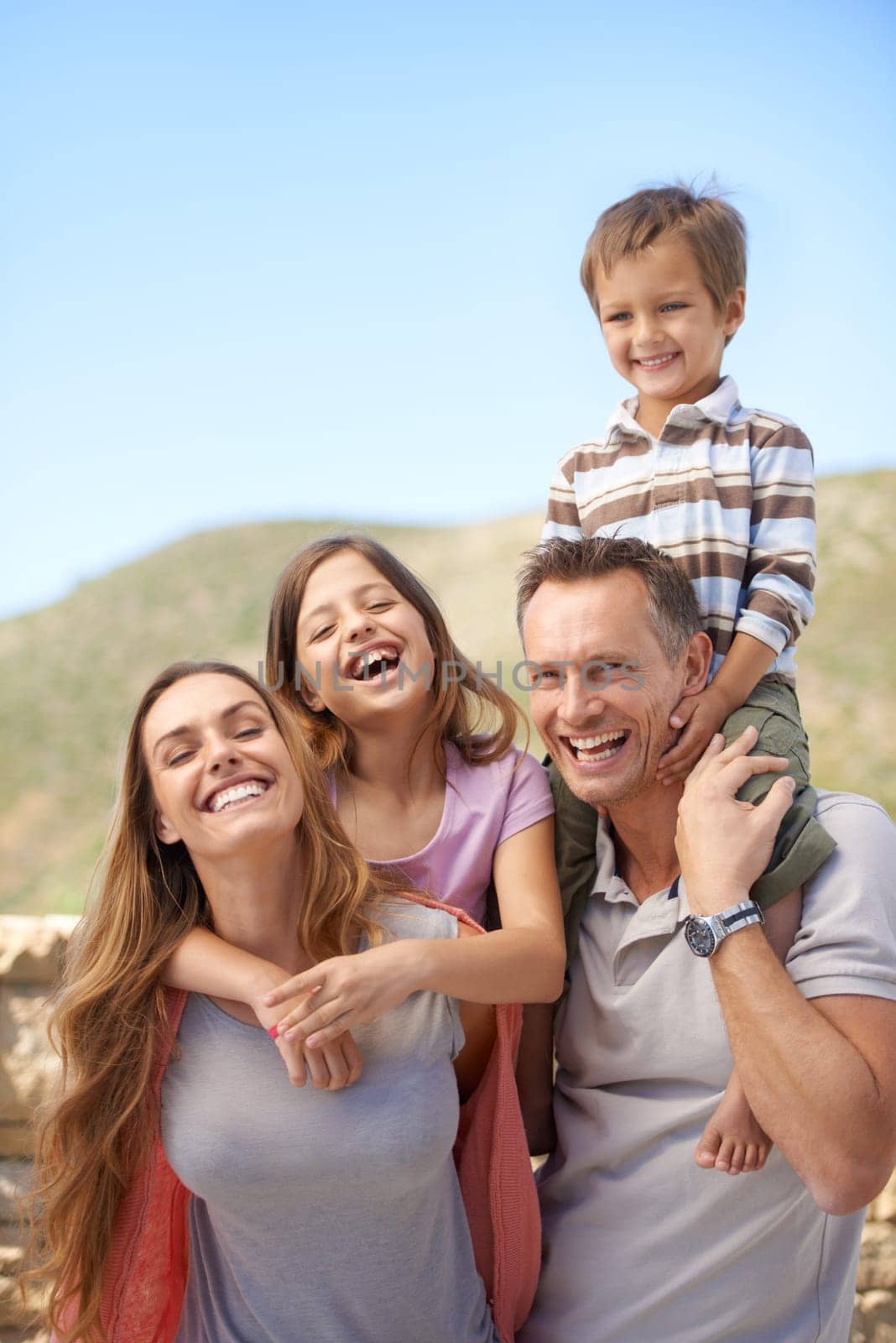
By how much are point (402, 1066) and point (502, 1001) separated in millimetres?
201

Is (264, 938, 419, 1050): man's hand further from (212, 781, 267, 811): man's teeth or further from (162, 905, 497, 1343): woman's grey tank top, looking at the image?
(212, 781, 267, 811): man's teeth

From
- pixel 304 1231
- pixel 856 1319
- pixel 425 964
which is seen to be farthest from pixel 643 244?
pixel 856 1319

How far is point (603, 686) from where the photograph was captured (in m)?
2.35

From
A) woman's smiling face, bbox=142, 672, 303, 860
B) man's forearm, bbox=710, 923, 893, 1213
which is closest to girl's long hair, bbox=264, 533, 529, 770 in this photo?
woman's smiling face, bbox=142, 672, 303, 860

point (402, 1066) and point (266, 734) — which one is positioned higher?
point (266, 734)

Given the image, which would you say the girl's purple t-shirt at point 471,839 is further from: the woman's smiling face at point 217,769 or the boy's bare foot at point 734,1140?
the boy's bare foot at point 734,1140

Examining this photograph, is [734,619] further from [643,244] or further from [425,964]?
[425,964]

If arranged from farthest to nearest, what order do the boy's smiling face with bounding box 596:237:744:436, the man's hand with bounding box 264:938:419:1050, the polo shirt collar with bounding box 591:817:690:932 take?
the boy's smiling face with bounding box 596:237:744:436
the polo shirt collar with bounding box 591:817:690:932
the man's hand with bounding box 264:938:419:1050

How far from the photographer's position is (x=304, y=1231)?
2051 millimetres

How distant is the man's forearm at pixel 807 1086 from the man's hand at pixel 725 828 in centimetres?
12

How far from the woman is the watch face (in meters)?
0.38

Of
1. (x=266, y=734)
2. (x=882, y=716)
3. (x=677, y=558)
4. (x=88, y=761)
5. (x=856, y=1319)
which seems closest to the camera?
(x=266, y=734)

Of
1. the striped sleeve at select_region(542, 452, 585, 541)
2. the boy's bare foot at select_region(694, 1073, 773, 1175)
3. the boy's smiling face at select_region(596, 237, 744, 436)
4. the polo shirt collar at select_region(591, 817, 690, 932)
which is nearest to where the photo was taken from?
the boy's bare foot at select_region(694, 1073, 773, 1175)

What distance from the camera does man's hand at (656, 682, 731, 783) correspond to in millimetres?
2412
